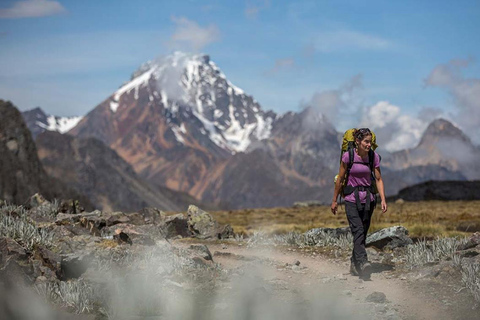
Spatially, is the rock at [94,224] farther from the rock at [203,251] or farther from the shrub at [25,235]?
the rock at [203,251]

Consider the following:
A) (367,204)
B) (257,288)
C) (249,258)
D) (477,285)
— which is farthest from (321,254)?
(477,285)

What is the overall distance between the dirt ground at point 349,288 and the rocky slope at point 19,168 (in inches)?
6472

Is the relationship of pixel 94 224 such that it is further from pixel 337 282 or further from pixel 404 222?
pixel 404 222

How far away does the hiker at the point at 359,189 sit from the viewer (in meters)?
13.2

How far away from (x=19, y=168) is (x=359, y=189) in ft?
617

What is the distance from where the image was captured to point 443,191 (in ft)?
264

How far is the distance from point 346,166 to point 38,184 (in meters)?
185

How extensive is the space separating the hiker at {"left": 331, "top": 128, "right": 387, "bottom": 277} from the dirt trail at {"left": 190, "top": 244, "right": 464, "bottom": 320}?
0.71 metres

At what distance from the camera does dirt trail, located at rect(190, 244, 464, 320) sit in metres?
10.6

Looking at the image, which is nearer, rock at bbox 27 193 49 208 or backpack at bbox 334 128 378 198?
backpack at bbox 334 128 378 198

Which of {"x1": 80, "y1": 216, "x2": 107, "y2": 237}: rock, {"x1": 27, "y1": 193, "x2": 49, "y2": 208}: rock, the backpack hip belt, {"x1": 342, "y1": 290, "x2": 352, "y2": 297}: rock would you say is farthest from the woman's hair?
{"x1": 27, "y1": 193, "x2": 49, "y2": 208}: rock

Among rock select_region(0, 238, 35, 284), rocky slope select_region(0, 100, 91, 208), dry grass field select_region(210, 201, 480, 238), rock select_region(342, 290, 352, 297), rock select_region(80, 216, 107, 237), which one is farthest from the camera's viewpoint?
rocky slope select_region(0, 100, 91, 208)

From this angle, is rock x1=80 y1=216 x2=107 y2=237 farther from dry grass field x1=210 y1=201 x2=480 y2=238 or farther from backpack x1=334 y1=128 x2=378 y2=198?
dry grass field x1=210 y1=201 x2=480 y2=238

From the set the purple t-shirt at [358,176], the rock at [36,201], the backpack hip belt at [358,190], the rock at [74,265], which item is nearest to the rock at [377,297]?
the backpack hip belt at [358,190]
